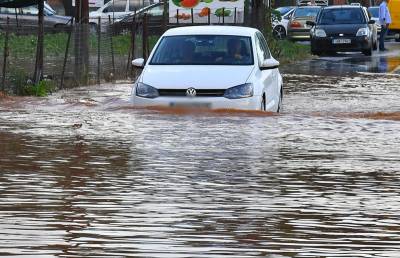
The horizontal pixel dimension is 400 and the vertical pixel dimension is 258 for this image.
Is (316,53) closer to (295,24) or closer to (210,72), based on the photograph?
(295,24)

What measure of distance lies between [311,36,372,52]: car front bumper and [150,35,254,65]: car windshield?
23.4 m

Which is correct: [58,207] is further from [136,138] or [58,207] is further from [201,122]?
[201,122]

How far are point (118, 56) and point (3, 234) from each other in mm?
22695

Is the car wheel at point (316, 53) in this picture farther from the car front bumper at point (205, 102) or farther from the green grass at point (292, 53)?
the car front bumper at point (205, 102)

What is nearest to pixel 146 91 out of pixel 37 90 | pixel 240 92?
pixel 240 92

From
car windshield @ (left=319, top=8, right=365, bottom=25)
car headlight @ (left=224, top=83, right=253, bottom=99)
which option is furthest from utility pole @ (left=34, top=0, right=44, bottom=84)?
car windshield @ (left=319, top=8, right=365, bottom=25)

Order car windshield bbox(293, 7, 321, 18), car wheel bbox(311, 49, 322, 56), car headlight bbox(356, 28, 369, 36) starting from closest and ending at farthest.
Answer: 1. car headlight bbox(356, 28, 369, 36)
2. car wheel bbox(311, 49, 322, 56)
3. car windshield bbox(293, 7, 321, 18)

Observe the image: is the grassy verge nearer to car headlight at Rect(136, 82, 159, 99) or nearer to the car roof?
the car roof

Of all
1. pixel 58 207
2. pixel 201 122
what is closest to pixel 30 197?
pixel 58 207

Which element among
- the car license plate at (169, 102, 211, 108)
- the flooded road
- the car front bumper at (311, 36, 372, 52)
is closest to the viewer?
the flooded road

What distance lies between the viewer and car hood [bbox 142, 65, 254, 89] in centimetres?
1719

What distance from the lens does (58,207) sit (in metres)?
9.36

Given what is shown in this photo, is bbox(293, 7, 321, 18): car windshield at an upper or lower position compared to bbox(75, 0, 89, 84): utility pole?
lower

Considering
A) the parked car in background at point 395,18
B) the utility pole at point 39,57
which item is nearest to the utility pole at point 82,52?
the utility pole at point 39,57
